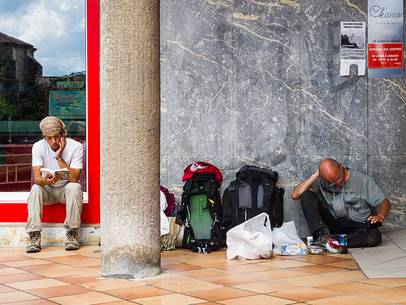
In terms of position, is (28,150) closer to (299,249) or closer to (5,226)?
(5,226)

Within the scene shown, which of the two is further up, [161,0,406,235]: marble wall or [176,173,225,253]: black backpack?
[161,0,406,235]: marble wall

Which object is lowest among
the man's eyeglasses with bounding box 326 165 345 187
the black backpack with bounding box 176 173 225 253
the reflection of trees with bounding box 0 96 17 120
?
the black backpack with bounding box 176 173 225 253

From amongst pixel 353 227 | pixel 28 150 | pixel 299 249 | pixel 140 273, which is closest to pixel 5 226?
pixel 28 150

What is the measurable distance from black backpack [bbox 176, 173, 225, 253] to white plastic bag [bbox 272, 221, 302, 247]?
0.54 m

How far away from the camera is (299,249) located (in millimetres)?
7500

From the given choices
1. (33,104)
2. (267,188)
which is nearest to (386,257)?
(267,188)

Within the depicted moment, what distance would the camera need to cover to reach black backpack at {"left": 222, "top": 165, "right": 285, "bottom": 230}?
7.95 metres

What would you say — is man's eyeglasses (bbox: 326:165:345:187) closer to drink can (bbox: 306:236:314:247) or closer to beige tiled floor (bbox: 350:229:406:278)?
drink can (bbox: 306:236:314:247)

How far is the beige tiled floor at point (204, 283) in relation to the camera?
5.45m

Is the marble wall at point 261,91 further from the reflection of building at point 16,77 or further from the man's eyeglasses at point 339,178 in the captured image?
the reflection of building at point 16,77

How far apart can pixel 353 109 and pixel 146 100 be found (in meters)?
3.06

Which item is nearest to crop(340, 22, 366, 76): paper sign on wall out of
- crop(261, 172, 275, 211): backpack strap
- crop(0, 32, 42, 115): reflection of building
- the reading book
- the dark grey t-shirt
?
the dark grey t-shirt

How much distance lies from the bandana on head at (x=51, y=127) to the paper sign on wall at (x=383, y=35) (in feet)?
10.7

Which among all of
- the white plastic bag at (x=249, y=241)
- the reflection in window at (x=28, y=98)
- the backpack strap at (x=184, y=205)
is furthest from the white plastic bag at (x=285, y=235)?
the reflection in window at (x=28, y=98)
